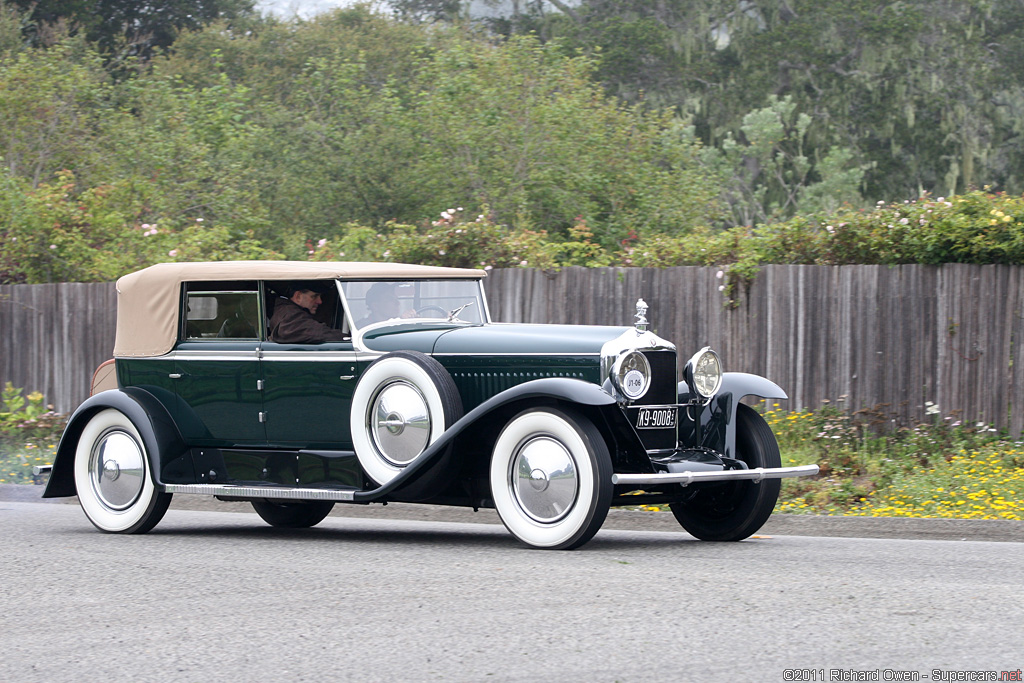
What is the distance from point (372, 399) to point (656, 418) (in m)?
1.85

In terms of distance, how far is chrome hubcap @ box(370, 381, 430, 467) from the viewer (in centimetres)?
823

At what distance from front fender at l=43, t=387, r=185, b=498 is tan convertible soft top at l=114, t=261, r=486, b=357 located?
15.4 inches

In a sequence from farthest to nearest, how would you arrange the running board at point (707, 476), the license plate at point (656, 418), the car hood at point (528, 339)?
the car hood at point (528, 339) < the license plate at point (656, 418) < the running board at point (707, 476)

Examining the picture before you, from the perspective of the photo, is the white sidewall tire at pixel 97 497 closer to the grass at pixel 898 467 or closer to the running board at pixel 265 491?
the running board at pixel 265 491

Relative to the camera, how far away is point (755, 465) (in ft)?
27.5

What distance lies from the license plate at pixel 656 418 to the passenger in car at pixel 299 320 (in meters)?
2.21

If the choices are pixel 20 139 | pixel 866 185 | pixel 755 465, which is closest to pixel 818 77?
pixel 866 185

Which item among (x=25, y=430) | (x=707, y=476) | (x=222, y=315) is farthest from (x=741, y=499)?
(x=25, y=430)

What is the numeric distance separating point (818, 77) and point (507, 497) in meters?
29.1

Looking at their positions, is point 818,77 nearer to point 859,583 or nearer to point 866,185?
point 866,185

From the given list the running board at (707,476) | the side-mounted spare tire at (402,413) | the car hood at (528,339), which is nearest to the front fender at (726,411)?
the running board at (707,476)

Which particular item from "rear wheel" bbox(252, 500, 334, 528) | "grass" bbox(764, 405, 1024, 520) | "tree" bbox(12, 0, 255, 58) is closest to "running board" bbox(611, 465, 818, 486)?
"grass" bbox(764, 405, 1024, 520)

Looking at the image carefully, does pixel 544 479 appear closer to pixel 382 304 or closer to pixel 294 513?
pixel 382 304

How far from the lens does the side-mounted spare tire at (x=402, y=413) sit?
8.12 metres
